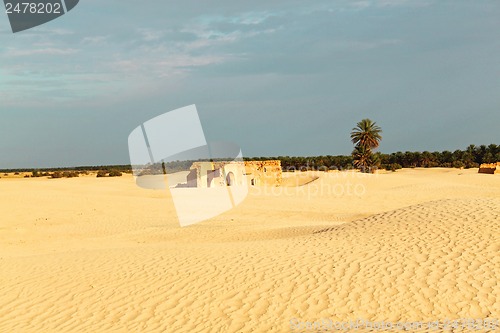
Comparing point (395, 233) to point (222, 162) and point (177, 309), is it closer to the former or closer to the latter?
point (177, 309)

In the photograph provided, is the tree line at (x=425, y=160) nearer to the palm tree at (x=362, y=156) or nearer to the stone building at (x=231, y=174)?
the palm tree at (x=362, y=156)

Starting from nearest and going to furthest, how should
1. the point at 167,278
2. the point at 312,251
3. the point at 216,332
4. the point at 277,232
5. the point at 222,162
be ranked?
the point at 216,332, the point at 167,278, the point at 312,251, the point at 277,232, the point at 222,162

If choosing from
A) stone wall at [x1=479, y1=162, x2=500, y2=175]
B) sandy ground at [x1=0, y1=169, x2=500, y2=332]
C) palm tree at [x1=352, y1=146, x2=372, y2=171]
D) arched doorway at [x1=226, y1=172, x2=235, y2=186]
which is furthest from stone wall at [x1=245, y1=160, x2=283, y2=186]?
sandy ground at [x1=0, y1=169, x2=500, y2=332]

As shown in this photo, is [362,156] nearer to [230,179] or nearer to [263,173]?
[263,173]

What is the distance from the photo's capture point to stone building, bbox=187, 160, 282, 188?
39.3 m

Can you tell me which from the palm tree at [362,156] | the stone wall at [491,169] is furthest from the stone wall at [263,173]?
the stone wall at [491,169]

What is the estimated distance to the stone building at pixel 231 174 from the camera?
39.3 metres

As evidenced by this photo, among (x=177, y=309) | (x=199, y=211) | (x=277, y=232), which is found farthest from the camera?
(x=199, y=211)

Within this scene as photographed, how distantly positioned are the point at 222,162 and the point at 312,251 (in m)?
28.0

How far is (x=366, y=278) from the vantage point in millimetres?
9547

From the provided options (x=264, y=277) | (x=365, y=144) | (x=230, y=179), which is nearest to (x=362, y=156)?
(x=365, y=144)

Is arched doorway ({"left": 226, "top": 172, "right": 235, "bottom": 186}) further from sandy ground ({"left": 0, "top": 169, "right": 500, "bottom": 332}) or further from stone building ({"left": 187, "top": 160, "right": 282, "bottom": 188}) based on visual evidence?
sandy ground ({"left": 0, "top": 169, "right": 500, "bottom": 332})

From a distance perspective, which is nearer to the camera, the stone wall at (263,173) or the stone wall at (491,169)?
the stone wall at (263,173)

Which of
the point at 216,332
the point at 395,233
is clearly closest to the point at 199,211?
the point at 395,233
